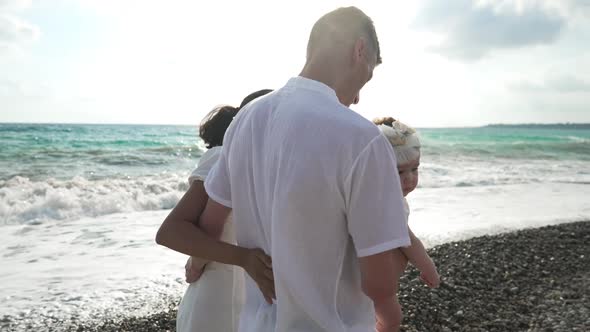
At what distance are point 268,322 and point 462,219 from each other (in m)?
9.54

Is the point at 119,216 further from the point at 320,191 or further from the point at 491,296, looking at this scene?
the point at 320,191

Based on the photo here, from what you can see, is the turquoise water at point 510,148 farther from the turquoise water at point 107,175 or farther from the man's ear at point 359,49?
the man's ear at point 359,49

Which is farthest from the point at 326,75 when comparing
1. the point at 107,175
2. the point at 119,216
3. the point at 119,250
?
the point at 107,175

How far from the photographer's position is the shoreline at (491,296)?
198 inches

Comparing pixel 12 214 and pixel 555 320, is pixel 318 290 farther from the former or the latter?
pixel 12 214

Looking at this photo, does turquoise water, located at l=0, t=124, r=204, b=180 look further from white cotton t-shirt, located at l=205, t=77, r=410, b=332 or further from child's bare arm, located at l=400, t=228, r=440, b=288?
white cotton t-shirt, located at l=205, t=77, r=410, b=332

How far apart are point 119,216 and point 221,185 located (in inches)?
397

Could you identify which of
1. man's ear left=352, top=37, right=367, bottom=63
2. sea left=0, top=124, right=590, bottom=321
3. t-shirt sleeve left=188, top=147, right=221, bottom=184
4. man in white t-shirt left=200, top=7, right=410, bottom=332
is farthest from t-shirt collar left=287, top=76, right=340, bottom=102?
sea left=0, top=124, right=590, bottom=321

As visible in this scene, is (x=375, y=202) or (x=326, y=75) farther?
(x=326, y=75)

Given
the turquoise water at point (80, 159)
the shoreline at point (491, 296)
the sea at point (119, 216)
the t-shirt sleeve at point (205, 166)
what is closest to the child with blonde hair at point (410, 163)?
the t-shirt sleeve at point (205, 166)

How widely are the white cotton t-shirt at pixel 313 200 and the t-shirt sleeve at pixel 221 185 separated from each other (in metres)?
0.07

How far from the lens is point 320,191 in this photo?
4.50ft

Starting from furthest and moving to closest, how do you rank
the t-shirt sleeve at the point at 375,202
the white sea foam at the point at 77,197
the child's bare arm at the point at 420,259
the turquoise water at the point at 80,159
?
the turquoise water at the point at 80,159, the white sea foam at the point at 77,197, the child's bare arm at the point at 420,259, the t-shirt sleeve at the point at 375,202

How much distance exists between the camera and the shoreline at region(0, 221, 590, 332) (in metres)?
5.02
